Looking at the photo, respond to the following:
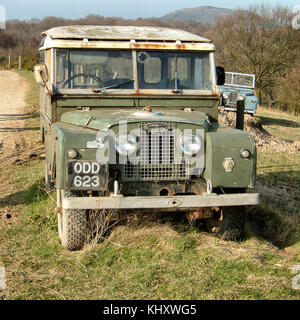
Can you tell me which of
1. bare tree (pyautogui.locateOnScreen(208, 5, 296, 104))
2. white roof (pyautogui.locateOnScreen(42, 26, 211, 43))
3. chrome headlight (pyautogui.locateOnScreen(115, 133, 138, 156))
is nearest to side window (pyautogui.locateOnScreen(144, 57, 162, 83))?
white roof (pyautogui.locateOnScreen(42, 26, 211, 43))

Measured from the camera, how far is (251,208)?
7.73 metres

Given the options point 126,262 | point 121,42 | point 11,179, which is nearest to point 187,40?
point 121,42

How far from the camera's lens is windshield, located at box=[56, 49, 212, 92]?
6.31m

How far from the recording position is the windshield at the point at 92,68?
6297 mm

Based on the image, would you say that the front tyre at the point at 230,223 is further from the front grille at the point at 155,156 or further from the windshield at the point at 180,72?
the windshield at the point at 180,72

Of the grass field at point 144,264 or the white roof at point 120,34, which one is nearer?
the grass field at point 144,264

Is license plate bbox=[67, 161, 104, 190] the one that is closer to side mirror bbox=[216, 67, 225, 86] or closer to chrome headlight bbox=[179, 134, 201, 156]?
chrome headlight bbox=[179, 134, 201, 156]

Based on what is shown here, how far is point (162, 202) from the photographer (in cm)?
509

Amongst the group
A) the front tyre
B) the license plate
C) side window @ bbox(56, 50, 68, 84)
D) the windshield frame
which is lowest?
the front tyre

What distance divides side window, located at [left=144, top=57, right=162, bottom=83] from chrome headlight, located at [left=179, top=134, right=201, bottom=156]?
1.39 meters

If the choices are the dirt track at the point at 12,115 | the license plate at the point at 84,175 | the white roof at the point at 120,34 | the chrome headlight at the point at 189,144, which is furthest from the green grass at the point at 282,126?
the license plate at the point at 84,175

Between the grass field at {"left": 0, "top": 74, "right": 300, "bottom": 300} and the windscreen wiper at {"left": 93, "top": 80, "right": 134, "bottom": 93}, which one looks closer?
the grass field at {"left": 0, "top": 74, "right": 300, "bottom": 300}

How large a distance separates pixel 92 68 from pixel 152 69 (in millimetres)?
722

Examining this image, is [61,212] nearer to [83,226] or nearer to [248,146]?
[83,226]
